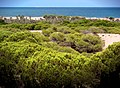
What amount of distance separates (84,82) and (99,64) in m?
0.83

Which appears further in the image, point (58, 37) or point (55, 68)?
point (58, 37)

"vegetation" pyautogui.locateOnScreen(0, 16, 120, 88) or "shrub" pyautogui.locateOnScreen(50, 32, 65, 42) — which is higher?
"vegetation" pyautogui.locateOnScreen(0, 16, 120, 88)

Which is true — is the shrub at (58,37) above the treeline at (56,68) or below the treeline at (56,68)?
below

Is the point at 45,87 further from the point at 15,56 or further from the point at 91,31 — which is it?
the point at 91,31

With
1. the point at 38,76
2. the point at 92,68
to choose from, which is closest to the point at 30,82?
the point at 38,76

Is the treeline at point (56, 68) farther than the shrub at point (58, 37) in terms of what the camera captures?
No

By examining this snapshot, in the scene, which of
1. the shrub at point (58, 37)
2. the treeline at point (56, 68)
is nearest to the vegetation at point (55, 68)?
the treeline at point (56, 68)

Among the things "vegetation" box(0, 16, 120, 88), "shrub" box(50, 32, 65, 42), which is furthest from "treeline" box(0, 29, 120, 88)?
"shrub" box(50, 32, 65, 42)

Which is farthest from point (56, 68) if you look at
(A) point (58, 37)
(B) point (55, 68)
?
(A) point (58, 37)

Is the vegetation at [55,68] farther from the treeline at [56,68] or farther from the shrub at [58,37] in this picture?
the shrub at [58,37]

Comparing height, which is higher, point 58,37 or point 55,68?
point 55,68

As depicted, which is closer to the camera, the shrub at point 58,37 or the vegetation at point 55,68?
the vegetation at point 55,68

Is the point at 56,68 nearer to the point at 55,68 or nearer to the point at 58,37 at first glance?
the point at 55,68

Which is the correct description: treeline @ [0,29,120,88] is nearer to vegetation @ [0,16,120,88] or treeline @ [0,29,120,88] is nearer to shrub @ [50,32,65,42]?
vegetation @ [0,16,120,88]
